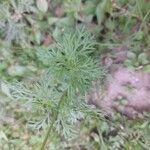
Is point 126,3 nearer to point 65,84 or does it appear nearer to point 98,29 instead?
point 98,29

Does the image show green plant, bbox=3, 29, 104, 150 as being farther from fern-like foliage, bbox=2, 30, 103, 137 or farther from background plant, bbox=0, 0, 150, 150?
background plant, bbox=0, 0, 150, 150

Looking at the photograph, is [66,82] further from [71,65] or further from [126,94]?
[126,94]

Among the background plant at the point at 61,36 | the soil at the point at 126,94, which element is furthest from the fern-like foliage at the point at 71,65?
the soil at the point at 126,94

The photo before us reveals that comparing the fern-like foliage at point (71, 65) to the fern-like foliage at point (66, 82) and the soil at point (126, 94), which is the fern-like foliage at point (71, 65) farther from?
the soil at point (126, 94)

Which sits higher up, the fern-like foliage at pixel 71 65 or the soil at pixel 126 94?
the fern-like foliage at pixel 71 65

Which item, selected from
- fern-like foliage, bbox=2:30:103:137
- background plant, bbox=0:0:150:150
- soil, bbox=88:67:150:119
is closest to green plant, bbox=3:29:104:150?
fern-like foliage, bbox=2:30:103:137

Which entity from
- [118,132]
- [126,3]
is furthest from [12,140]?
[126,3]

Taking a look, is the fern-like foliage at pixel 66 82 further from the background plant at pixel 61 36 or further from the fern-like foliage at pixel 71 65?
the background plant at pixel 61 36

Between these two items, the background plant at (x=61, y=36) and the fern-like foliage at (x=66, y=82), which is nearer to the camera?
the fern-like foliage at (x=66, y=82)

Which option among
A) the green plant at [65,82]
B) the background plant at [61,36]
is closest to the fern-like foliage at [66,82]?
the green plant at [65,82]
